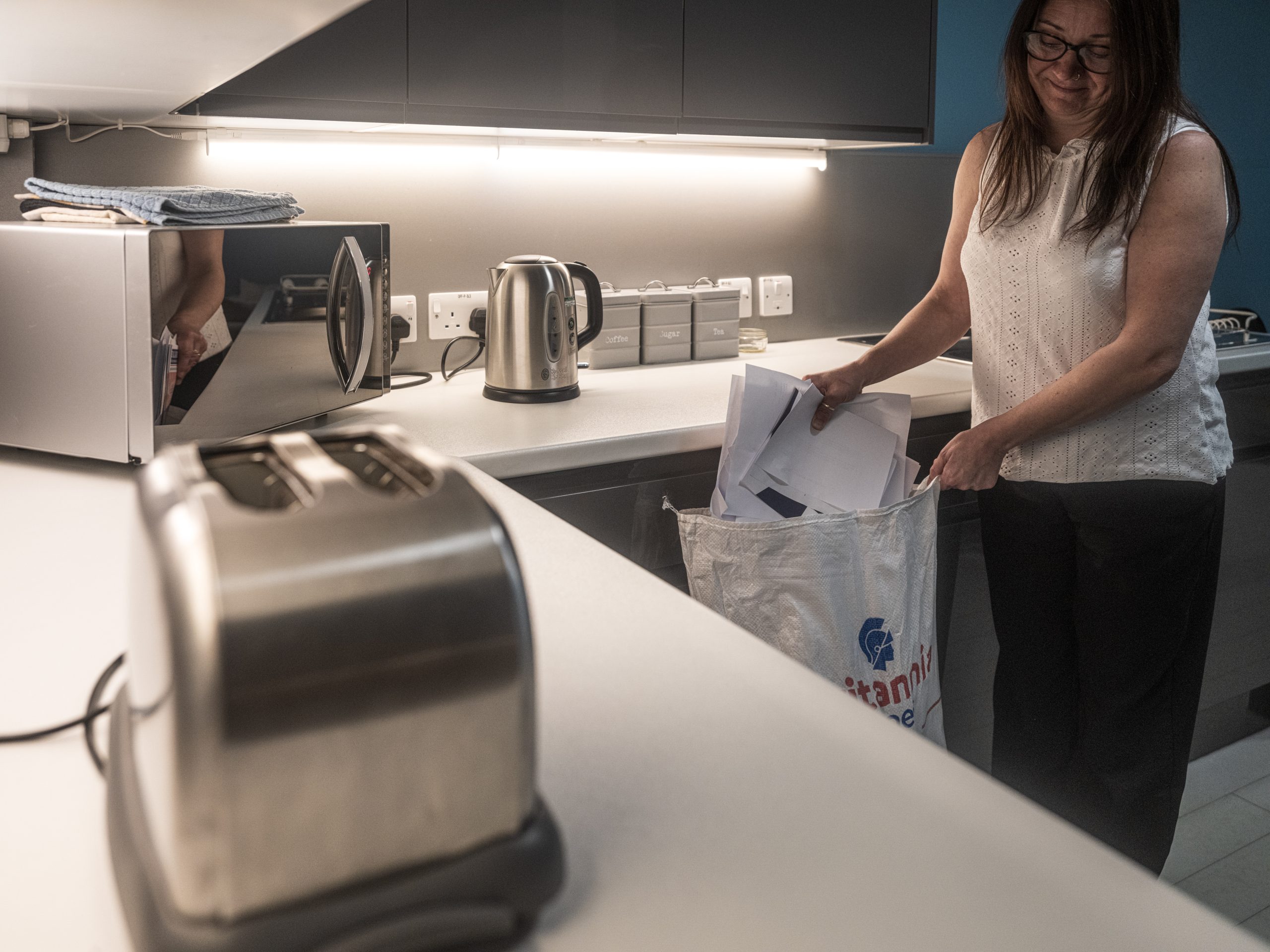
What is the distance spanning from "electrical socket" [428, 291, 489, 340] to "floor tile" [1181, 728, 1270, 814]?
1.78 meters

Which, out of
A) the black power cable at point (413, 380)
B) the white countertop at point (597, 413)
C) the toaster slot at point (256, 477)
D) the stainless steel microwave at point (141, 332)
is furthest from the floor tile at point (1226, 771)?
the toaster slot at point (256, 477)

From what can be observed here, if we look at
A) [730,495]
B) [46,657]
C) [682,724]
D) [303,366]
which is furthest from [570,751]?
[303,366]

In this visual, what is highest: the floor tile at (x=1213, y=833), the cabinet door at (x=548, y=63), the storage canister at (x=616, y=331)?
the cabinet door at (x=548, y=63)

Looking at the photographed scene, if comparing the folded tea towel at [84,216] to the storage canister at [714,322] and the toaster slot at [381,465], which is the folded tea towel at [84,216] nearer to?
the toaster slot at [381,465]

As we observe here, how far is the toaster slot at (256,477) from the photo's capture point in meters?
0.50

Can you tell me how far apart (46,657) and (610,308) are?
148 cm

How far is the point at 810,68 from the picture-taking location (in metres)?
2.05

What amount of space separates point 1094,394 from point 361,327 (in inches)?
41.8

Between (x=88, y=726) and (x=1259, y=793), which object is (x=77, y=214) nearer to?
(x=88, y=726)

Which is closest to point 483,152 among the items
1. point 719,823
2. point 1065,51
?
point 1065,51

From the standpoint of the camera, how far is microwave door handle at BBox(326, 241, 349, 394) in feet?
5.01

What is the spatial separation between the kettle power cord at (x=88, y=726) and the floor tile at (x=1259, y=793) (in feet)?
7.63

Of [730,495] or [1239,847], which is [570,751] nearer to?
[730,495]

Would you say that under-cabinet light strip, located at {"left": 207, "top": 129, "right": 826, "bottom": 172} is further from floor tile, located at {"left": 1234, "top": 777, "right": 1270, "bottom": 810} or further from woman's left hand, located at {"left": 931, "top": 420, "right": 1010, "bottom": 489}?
floor tile, located at {"left": 1234, "top": 777, "right": 1270, "bottom": 810}
